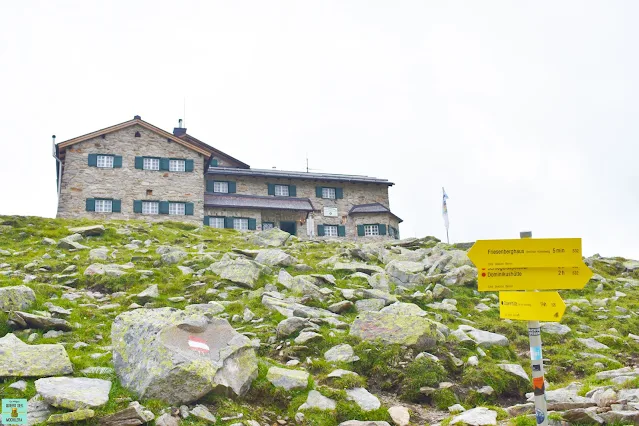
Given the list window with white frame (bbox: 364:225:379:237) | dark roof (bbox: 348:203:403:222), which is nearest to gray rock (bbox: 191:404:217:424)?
window with white frame (bbox: 364:225:379:237)

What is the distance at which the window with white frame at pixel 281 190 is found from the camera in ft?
161

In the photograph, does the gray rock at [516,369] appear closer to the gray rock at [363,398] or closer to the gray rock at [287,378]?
the gray rock at [363,398]

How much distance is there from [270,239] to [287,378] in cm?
1753

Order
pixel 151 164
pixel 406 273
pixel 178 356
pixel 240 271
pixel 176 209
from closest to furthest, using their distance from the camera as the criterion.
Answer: pixel 178 356, pixel 240 271, pixel 406 273, pixel 176 209, pixel 151 164

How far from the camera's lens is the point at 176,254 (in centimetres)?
1881

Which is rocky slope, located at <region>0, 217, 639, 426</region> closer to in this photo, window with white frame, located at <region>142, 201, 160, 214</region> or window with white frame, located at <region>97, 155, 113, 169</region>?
window with white frame, located at <region>142, 201, 160, 214</region>

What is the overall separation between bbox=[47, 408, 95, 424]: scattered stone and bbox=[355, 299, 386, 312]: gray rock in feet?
26.5

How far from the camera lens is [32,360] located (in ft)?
27.5

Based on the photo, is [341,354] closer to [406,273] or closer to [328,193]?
[406,273]

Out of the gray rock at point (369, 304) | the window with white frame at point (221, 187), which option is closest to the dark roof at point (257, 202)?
the window with white frame at point (221, 187)

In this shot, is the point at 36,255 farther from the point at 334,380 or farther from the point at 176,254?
the point at 334,380

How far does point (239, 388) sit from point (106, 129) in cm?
3761

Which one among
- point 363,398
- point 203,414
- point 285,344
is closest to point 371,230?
point 285,344

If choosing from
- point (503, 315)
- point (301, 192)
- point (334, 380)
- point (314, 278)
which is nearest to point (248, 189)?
point (301, 192)
